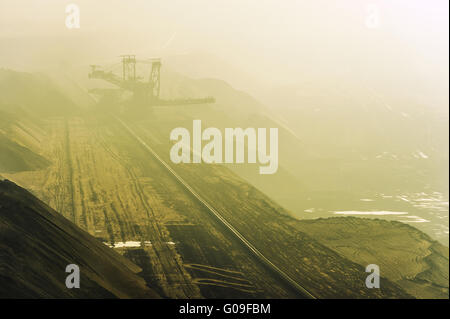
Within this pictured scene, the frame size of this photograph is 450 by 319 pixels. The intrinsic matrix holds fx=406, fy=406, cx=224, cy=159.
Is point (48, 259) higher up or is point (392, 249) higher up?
point (48, 259)

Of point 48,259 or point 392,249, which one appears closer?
point 48,259

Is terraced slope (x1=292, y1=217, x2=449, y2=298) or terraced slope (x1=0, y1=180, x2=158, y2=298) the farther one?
terraced slope (x1=292, y1=217, x2=449, y2=298)

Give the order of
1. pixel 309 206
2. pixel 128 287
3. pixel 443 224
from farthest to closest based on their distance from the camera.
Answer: pixel 443 224 < pixel 309 206 < pixel 128 287

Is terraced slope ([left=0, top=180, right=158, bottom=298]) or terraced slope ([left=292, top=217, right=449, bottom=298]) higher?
terraced slope ([left=0, top=180, right=158, bottom=298])

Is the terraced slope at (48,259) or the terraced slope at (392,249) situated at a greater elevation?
the terraced slope at (48,259)

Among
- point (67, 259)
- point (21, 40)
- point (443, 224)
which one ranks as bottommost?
point (443, 224)

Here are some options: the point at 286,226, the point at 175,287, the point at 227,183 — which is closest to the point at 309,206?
the point at 227,183

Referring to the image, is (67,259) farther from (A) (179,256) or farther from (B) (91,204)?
(B) (91,204)

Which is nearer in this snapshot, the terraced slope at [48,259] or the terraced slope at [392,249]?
the terraced slope at [48,259]
